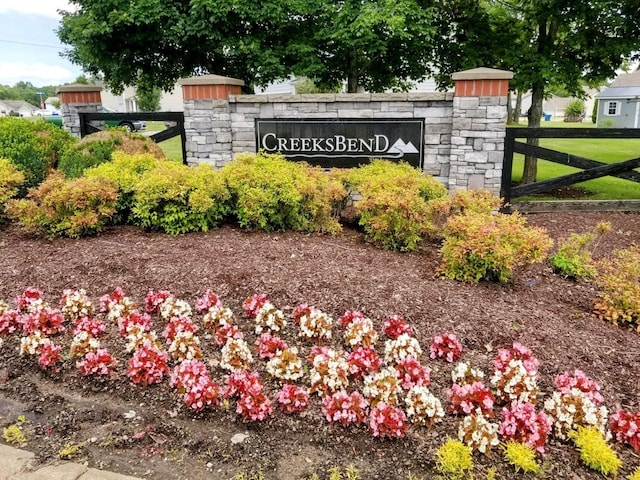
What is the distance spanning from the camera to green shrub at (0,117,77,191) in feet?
21.8

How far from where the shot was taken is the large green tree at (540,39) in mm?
7820

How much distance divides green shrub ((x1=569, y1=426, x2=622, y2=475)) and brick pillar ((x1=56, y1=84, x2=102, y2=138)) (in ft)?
30.0

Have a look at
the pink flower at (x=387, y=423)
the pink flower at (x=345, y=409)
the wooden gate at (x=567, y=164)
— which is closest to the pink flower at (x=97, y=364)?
the pink flower at (x=345, y=409)

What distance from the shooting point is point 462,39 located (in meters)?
8.96

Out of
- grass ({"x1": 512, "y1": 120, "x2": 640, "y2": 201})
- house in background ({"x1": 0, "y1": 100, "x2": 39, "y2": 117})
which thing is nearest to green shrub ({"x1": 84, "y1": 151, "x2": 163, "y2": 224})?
grass ({"x1": 512, "y1": 120, "x2": 640, "y2": 201})

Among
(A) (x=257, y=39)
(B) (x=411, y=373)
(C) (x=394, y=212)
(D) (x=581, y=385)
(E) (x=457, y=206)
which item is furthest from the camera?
(A) (x=257, y=39)

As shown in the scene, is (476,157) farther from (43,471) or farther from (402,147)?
(43,471)

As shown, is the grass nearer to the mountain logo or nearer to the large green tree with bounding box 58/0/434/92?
the mountain logo

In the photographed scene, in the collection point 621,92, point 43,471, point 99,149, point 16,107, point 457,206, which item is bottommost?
point 43,471

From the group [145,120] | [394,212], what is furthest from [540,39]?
[145,120]

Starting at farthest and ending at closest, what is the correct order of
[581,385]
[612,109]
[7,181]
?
1. [612,109]
2. [7,181]
3. [581,385]

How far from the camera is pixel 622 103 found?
33.5m

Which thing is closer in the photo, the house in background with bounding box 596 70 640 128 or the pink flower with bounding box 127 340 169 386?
the pink flower with bounding box 127 340 169 386

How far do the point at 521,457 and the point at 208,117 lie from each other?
6547 millimetres
